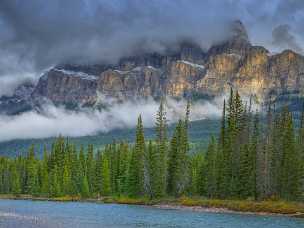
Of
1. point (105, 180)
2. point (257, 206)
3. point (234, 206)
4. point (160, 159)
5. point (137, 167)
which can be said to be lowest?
point (234, 206)

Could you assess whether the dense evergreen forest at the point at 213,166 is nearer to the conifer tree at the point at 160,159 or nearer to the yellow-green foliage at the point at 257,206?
the conifer tree at the point at 160,159

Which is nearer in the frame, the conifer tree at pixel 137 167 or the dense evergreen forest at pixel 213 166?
the dense evergreen forest at pixel 213 166

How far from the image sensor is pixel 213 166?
4454 inches

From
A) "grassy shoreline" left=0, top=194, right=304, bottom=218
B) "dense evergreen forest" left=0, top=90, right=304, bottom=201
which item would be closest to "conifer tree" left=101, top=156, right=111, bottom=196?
"dense evergreen forest" left=0, top=90, right=304, bottom=201

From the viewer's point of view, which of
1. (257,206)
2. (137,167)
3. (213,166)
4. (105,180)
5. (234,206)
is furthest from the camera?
(105,180)

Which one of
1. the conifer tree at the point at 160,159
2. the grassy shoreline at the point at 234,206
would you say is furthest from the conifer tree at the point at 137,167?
the grassy shoreline at the point at 234,206

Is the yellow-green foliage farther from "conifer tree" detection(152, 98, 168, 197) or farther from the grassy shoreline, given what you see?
"conifer tree" detection(152, 98, 168, 197)

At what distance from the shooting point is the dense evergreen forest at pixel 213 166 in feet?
335

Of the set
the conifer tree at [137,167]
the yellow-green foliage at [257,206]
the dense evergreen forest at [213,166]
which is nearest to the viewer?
the yellow-green foliage at [257,206]

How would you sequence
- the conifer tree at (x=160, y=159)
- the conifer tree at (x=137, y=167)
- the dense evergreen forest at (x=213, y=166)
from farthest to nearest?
1. the conifer tree at (x=137, y=167)
2. the conifer tree at (x=160, y=159)
3. the dense evergreen forest at (x=213, y=166)

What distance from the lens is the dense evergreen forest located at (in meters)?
102

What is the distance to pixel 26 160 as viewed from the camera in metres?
187

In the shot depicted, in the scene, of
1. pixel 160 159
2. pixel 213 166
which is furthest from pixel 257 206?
pixel 160 159

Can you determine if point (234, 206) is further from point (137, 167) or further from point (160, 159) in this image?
point (137, 167)
